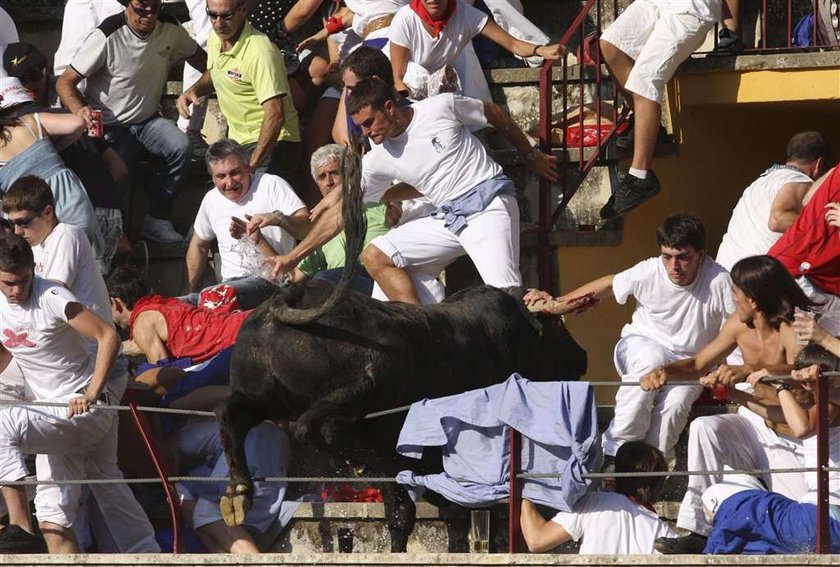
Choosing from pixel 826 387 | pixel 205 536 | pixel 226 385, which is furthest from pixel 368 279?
pixel 826 387

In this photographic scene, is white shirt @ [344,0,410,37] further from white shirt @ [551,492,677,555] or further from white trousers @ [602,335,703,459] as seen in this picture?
white shirt @ [551,492,677,555]

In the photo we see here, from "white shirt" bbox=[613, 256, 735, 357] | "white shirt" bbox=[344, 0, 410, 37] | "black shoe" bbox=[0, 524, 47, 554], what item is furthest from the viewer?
"white shirt" bbox=[344, 0, 410, 37]

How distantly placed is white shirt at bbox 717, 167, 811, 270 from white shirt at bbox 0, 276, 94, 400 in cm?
343

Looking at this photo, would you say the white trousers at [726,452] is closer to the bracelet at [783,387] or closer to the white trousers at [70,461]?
the bracelet at [783,387]

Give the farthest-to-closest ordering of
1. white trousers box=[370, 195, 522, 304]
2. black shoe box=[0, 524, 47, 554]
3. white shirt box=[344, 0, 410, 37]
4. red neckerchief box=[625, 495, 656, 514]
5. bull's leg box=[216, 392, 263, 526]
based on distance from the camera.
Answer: white shirt box=[344, 0, 410, 37]
white trousers box=[370, 195, 522, 304]
black shoe box=[0, 524, 47, 554]
bull's leg box=[216, 392, 263, 526]
red neckerchief box=[625, 495, 656, 514]

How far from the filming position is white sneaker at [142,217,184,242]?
12438 millimetres

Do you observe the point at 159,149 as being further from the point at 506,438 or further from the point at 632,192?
the point at 506,438

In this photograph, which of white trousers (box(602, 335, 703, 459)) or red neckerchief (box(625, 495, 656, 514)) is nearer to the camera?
red neckerchief (box(625, 495, 656, 514))

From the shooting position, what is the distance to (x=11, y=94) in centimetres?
1170

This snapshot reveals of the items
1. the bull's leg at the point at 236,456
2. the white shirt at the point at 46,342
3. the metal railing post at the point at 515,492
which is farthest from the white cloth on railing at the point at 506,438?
the white shirt at the point at 46,342

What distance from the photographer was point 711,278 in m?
9.88

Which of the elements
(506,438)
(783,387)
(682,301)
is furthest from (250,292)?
(783,387)

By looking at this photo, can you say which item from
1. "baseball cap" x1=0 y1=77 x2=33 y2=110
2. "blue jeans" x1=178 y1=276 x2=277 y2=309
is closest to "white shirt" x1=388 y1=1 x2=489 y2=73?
"blue jeans" x1=178 y1=276 x2=277 y2=309

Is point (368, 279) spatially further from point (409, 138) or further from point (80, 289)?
point (80, 289)
